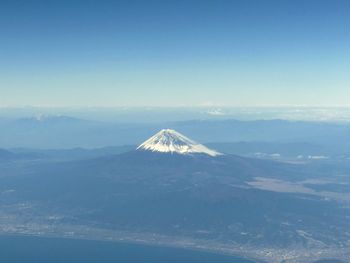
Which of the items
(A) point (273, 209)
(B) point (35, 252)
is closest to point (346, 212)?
(A) point (273, 209)

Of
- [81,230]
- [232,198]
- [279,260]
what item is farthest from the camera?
[232,198]

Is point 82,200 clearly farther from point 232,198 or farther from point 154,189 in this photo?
point 232,198

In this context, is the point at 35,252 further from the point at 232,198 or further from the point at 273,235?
the point at 232,198

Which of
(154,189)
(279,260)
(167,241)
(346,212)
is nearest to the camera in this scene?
(279,260)

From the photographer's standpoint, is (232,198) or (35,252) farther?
(232,198)

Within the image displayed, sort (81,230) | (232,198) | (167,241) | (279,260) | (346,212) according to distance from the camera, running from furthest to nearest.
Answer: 1. (232,198)
2. (346,212)
3. (81,230)
4. (167,241)
5. (279,260)

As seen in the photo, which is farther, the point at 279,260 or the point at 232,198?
the point at 232,198

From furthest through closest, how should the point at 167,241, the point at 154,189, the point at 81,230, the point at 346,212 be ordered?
the point at 154,189, the point at 346,212, the point at 81,230, the point at 167,241

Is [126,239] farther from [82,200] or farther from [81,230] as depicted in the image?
[82,200]

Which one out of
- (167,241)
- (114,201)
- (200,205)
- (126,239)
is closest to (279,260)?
(167,241)
